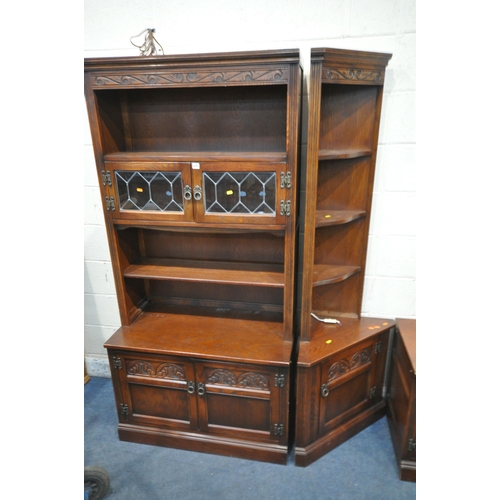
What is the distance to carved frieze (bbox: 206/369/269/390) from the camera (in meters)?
1.83

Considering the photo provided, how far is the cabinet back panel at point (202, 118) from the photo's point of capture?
1828 millimetres

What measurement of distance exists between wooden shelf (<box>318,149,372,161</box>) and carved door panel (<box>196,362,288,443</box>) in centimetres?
108

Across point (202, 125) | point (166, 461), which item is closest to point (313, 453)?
point (166, 461)

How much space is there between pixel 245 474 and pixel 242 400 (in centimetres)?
38

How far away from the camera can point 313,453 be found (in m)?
1.91

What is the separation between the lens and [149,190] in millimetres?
1774

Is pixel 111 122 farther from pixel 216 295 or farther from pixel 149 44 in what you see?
pixel 216 295

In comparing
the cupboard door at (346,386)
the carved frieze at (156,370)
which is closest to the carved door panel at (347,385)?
the cupboard door at (346,386)

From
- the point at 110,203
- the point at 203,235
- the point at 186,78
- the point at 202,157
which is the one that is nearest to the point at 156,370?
the point at 203,235

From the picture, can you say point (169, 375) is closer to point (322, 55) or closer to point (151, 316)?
point (151, 316)

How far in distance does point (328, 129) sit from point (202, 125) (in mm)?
677

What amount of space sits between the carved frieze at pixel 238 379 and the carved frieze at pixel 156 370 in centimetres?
17

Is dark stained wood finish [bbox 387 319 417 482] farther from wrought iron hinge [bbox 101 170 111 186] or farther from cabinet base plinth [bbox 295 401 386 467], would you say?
wrought iron hinge [bbox 101 170 111 186]

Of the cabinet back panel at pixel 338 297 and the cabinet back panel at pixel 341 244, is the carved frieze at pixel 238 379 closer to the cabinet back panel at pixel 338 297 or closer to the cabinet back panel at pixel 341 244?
the cabinet back panel at pixel 338 297
